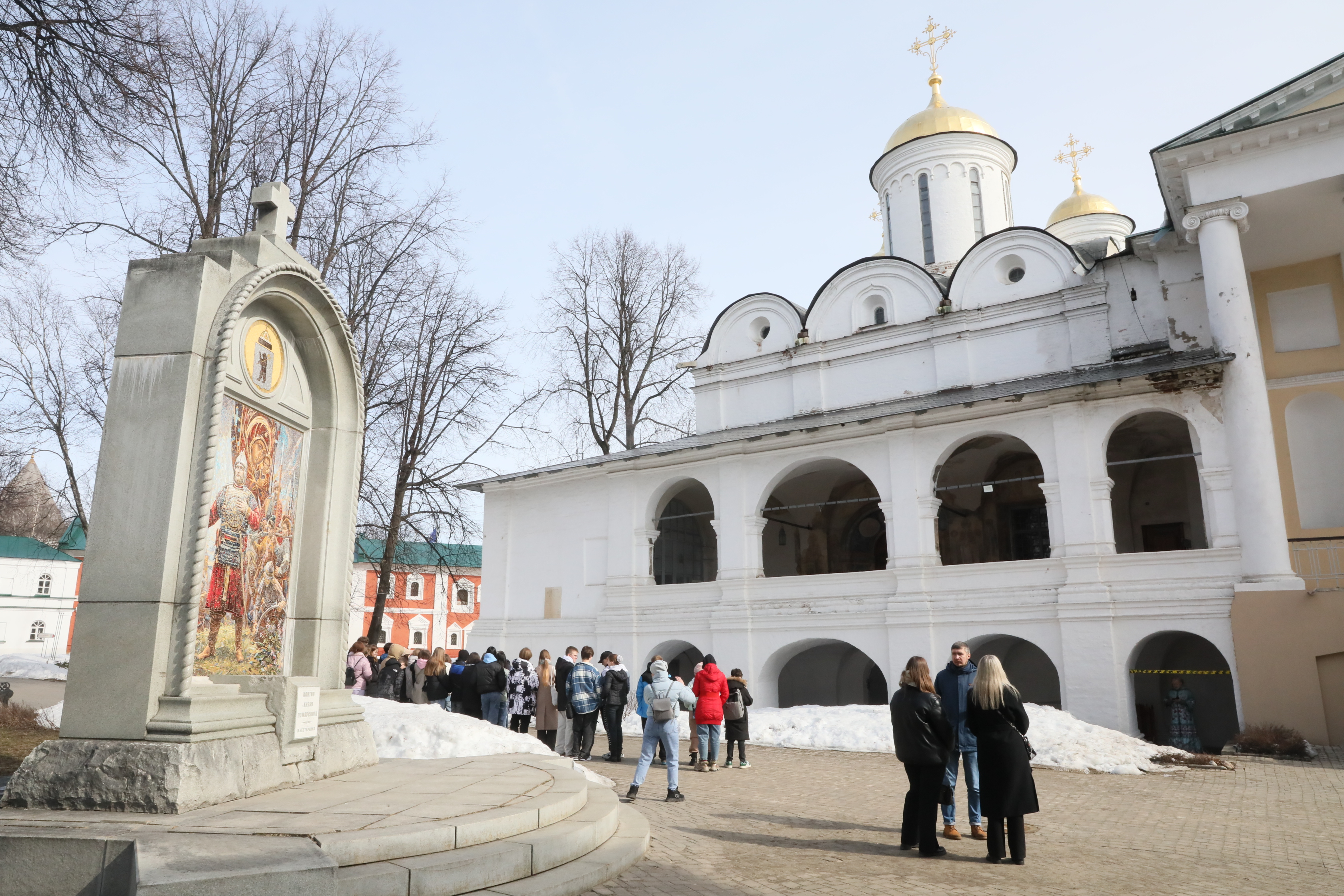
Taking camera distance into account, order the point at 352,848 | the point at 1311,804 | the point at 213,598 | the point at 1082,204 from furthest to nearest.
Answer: the point at 1082,204 < the point at 1311,804 < the point at 213,598 < the point at 352,848

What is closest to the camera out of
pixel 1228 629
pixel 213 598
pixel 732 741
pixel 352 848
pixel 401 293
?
pixel 352 848

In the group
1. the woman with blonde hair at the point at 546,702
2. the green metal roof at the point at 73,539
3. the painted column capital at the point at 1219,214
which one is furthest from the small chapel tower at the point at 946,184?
the green metal roof at the point at 73,539

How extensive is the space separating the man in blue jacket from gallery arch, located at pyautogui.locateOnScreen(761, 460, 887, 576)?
16419 millimetres

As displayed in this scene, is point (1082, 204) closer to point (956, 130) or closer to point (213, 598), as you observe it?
point (956, 130)

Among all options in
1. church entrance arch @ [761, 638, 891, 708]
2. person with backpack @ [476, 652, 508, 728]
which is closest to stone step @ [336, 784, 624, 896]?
person with backpack @ [476, 652, 508, 728]

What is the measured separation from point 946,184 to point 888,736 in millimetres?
18277

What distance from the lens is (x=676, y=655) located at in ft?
68.8

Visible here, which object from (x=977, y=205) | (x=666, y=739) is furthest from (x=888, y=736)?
(x=977, y=205)

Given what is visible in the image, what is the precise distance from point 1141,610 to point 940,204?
15385 millimetres

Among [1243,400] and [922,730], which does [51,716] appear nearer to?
[922,730]

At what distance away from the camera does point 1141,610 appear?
14758 mm

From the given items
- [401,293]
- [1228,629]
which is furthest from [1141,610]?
[401,293]

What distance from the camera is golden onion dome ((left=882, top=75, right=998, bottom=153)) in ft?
87.8

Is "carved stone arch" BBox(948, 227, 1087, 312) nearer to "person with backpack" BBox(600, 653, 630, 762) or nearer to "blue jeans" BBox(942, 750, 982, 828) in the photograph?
"person with backpack" BBox(600, 653, 630, 762)
